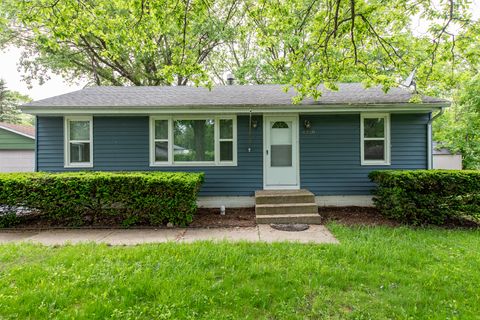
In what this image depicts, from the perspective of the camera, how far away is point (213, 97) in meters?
7.50

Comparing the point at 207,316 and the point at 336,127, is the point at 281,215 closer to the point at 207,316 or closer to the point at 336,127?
the point at 336,127

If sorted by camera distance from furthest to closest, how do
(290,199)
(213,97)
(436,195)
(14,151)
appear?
1. (14,151)
2. (213,97)
3. (290,199)
4. (436,195)

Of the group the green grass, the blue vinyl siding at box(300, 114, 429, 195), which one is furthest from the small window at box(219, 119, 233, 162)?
the green grass

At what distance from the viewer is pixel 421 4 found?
199 inches

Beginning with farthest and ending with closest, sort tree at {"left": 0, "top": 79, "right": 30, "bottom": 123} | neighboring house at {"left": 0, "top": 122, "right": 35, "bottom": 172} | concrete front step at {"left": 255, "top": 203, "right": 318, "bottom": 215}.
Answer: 1. tree at {"left": 0, "top": 79, "right": 30, "bottom": 123}
2. neighboring house at {"left": 0, "top": 122, "right": 35, "bottom": 172}
3. concrete front step at {"left": 255, "top": 203, "right": 318, "bottom": 215}

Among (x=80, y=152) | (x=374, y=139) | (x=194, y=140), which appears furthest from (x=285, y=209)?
(x=80, y=152)

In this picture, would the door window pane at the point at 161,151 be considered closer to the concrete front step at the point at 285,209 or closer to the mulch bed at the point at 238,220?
the mulch bed at the point at 238,220

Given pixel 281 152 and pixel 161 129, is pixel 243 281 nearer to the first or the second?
pixel 281 152

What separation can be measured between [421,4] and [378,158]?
373 cm

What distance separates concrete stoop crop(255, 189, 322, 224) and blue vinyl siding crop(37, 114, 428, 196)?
0.95 meters

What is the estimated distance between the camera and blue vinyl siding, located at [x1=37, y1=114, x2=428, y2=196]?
6.94 metres

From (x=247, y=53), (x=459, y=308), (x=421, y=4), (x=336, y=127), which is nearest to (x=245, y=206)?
(x=336, y=127)

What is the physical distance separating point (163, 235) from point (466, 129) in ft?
44.3

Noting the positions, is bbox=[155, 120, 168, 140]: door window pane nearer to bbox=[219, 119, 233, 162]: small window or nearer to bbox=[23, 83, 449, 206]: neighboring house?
bbox=[23, 83, 449, 206]: neighboring house
